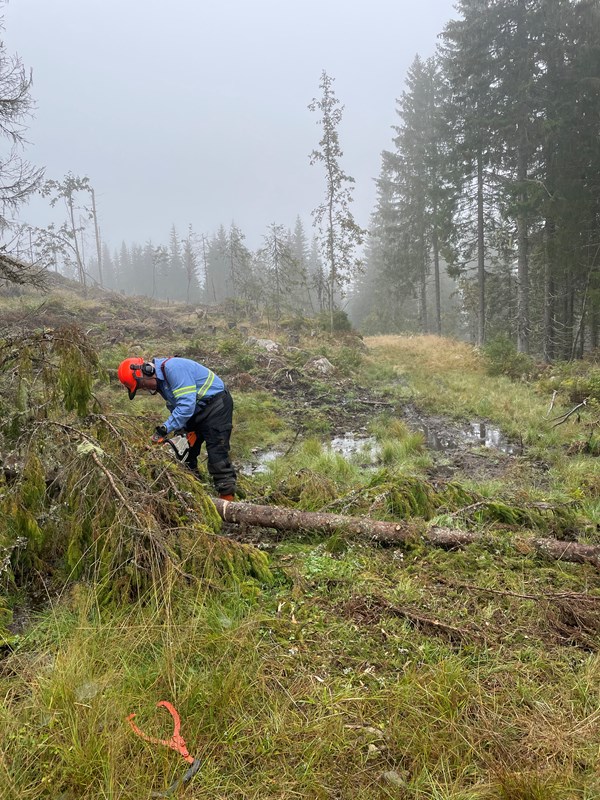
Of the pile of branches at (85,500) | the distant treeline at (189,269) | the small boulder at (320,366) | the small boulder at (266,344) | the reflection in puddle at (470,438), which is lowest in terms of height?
the reflection in puddle at (470,438)

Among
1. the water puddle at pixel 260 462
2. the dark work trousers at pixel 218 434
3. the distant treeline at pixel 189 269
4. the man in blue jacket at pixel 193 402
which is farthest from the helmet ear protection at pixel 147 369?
the distant treeline at pixel 189 269

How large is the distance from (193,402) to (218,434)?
598 mm

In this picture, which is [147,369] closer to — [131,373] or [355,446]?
[131,373]

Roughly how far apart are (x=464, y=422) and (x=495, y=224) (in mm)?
16478

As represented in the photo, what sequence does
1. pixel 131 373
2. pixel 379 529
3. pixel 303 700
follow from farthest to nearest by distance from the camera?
pixel 131 373 < pixel 379 529 < pixel 303 700

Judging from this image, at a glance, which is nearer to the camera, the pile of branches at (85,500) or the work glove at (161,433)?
the pile of branches at (85,500)

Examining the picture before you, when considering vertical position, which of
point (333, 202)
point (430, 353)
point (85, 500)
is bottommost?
point (85, 500)

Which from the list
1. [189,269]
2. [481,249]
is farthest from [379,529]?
[189,269]

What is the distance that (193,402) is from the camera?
4371 millimetres

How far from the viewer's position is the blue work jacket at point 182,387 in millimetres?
4320

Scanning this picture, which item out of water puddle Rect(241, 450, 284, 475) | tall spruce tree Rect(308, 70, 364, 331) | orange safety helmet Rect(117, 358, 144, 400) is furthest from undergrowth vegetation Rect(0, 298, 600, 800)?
tall spruce tree Rect(308, 70, 364, 331)

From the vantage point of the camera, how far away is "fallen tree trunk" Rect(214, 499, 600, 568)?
3279 mm

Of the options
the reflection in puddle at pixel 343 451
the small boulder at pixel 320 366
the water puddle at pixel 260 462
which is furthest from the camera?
the small boulder at pixel 320 366

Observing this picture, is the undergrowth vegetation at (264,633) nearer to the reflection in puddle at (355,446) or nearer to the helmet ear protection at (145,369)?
the helmet ear protection at (145,369)
